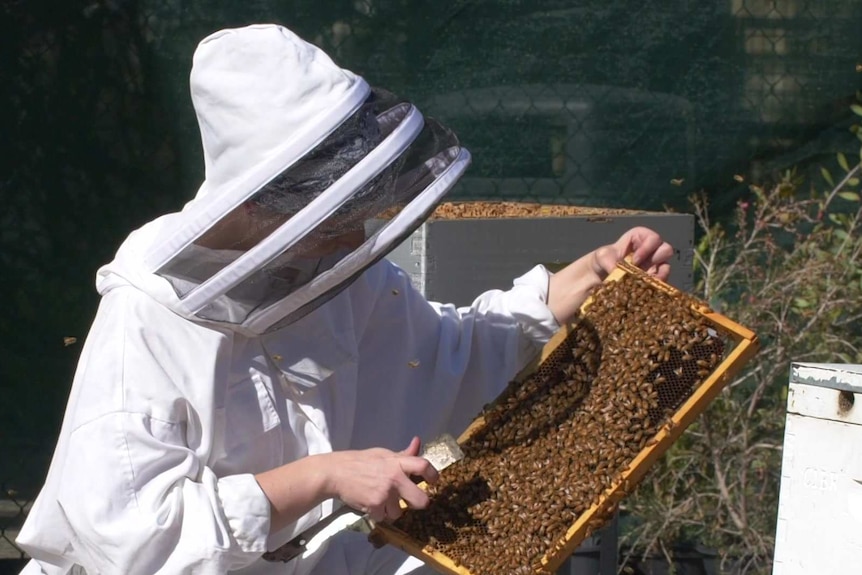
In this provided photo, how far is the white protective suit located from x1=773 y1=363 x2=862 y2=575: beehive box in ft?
2.39

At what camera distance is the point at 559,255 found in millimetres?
3195

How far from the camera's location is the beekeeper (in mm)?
1847

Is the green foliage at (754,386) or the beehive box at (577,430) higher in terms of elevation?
the beehive box at (577,430)

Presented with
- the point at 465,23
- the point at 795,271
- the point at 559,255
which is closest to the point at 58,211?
the point at 465,23

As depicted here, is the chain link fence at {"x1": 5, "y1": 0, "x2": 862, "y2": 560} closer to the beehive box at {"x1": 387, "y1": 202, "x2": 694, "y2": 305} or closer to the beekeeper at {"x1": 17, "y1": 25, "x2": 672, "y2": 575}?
the beehive box at {"x1": 387, "y1": 202, "x2": 694, "y2": 305}

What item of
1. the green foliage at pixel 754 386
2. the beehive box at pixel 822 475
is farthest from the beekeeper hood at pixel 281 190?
the green foliage at pixel 754 386

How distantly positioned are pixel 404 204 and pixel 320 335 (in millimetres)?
358

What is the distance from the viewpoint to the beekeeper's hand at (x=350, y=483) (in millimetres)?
1893

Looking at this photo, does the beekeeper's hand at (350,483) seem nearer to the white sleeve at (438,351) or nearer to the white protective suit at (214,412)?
the white protective suit at (214,412)

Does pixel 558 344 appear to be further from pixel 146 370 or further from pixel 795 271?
pixel 795 271

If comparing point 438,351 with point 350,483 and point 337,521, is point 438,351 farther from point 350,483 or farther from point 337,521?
point 350,483

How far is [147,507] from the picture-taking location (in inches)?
72.7

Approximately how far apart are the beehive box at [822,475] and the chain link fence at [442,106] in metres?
2.81

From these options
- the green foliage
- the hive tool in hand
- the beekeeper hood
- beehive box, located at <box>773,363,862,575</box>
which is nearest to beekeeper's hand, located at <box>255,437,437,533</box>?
the hive tool in hand
